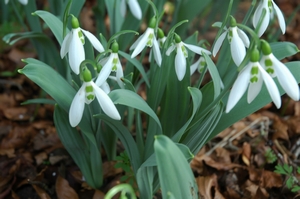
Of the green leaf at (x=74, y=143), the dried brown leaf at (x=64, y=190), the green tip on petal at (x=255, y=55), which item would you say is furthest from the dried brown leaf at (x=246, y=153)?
the green tip on petal at (x=255, y=55)

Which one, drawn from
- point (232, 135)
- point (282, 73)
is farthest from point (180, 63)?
point (232, 135)

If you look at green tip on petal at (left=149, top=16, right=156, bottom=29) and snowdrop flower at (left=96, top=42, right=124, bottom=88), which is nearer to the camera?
snowdrop flower at (left=96, top=42, right=124, bottom=88)

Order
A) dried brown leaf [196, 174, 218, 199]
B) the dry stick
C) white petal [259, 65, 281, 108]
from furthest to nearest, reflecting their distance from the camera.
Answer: the dry stick < dried brown leaf [196, 174, 218, 199] < white petal [259, 65, 281, 108]

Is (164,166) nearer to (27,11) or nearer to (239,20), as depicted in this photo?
(27,11)

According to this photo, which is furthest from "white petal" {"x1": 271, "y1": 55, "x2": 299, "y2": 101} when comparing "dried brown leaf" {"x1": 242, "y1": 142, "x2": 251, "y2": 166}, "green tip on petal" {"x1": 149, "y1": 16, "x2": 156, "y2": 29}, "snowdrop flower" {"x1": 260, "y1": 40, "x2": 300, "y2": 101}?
"dried brown leaf" {"x1": 242, "y1": 142, "x2": 251, "y2": 166}

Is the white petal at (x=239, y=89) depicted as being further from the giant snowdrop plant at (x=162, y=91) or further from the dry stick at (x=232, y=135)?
the dry stick at (x=232, y=135)

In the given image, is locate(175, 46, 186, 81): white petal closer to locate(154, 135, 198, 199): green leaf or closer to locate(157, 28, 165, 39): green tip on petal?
locate(157, 28, 165, 39): green tip on petal

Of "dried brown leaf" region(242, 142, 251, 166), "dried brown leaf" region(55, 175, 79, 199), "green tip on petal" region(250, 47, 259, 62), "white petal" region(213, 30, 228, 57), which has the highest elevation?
"green tip on petal" region(250, 47, 259, 62)

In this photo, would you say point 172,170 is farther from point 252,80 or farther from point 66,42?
point 66,42
